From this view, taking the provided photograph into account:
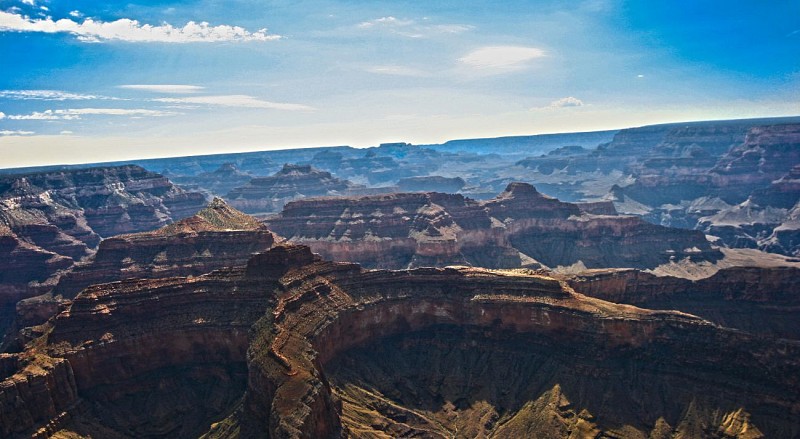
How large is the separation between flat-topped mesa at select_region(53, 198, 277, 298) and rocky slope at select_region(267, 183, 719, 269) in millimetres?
46244

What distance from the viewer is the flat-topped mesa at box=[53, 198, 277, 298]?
119875mm

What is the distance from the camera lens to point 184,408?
238ft

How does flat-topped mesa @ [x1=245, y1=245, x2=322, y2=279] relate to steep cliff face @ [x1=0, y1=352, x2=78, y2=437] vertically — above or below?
above

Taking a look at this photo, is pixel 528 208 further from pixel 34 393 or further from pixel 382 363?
pixel 34 393

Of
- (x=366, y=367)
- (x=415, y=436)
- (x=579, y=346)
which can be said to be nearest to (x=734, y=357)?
(x=579, y=346)

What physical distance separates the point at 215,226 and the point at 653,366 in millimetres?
106427

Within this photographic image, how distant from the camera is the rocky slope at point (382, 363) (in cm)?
6384

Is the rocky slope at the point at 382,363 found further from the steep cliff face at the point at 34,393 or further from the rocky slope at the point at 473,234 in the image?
the rocky slope at the point at 473,234

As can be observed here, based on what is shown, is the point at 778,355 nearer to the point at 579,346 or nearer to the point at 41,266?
the point at 579,346

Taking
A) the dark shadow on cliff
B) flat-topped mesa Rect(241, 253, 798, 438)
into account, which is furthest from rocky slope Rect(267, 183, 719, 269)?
the dark shadow on cliff

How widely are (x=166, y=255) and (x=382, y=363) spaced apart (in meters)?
66.9

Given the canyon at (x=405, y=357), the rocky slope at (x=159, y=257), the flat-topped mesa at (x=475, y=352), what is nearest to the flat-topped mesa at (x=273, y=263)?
the canyon at (x=405, y=357)

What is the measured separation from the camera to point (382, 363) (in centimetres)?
8181

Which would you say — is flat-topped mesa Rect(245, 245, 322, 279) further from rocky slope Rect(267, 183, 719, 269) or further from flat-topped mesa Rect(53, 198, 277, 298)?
rocky slope Rect(267, 183, 719, 269)
